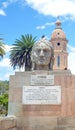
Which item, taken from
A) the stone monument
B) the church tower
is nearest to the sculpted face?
the stone monument

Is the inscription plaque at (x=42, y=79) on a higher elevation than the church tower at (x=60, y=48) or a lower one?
lower

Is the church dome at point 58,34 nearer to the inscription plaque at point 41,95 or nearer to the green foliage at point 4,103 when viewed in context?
the green foliage at point 4,103

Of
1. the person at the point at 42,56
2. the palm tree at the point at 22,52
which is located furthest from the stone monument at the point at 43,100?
the palm tree at the point at 22,52

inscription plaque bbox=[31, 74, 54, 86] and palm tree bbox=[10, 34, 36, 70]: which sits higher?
palm tree bbox=[10, 34, 36, 70]

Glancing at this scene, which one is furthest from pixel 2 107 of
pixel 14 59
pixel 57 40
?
pixel 57 40

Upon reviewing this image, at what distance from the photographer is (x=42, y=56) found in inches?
575

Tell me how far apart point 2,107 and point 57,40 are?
43930 millimetres

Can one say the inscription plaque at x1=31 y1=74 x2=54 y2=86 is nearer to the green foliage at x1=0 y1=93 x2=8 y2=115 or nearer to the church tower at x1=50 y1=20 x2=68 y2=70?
the green foliage at x1=0 y1=93 x2=8 y2=115

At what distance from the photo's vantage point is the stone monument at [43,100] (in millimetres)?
13805

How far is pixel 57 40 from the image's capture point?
99.2m

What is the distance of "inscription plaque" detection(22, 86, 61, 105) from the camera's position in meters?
13.9

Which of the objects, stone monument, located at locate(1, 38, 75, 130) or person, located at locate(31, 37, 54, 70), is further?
person, located at locate(31, 37, 54, 70)

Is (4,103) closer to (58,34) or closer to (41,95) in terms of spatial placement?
(41,95)

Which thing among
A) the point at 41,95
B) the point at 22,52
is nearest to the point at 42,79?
the point at 41,95
